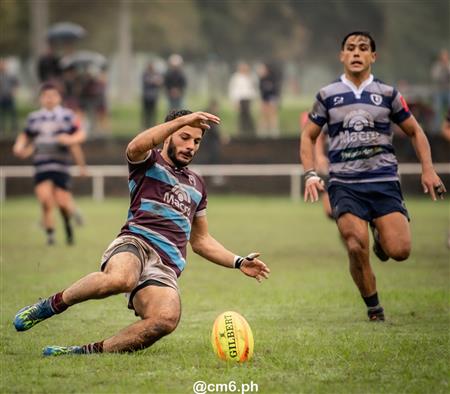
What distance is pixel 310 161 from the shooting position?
9.70m

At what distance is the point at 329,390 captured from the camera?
265 inches

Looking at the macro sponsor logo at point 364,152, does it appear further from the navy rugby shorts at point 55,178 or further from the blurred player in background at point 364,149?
the navy rugby shorts at point 55,178

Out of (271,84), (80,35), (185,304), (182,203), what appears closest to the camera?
(182,203)

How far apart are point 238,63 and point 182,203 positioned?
931 inches

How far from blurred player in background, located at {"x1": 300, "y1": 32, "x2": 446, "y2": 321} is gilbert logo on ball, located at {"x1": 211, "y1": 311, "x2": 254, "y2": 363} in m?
2.21

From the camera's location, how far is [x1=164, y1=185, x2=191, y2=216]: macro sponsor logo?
26.9 feet

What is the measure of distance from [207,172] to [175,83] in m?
2.52

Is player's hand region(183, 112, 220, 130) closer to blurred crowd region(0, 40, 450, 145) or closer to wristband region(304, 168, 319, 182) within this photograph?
wristband region(304, 168, 319, 182)

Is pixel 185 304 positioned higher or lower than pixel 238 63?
lower

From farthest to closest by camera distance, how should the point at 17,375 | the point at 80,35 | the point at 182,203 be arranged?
the point at 80,35
the point at 182,203
the point at 17,375

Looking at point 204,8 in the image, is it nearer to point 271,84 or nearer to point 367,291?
point 271,84

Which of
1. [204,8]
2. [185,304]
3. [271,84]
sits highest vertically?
[204,8]

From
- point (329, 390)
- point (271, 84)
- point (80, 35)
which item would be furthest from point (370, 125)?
point (80, 35)

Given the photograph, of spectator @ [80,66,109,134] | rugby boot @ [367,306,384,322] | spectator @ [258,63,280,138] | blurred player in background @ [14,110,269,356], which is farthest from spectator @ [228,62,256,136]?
blurred player in background @ [14,110,269,356]
